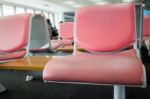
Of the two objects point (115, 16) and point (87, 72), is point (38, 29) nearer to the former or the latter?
point (115, 16)

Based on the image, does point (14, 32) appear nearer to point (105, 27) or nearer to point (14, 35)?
point (14, 35)

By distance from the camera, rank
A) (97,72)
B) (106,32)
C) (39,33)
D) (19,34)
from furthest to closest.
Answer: (39,33), (19,34), (106,32), (97,72)

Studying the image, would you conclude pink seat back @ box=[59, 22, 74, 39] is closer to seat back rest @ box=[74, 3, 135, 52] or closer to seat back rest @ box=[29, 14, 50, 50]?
seat back rest @ box=[29, 14, 50, 50]

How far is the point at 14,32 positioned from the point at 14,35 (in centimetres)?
3

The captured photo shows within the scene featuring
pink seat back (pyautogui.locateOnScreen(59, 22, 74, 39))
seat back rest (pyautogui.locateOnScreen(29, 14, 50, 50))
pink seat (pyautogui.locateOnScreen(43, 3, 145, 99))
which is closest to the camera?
pink seat (pyautogui.locateOnScreen(43, 3, 145, 99))

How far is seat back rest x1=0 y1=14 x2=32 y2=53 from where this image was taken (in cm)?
157

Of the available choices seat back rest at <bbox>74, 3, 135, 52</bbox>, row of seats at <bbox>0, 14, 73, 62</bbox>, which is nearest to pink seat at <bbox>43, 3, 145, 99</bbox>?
seat back rest at <bbox>74, 3, 135, 52</bbox>

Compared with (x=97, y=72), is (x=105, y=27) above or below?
above

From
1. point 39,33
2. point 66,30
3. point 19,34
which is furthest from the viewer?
point 66,30

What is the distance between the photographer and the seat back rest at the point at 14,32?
1565mm

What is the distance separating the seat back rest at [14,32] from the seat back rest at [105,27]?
423mm

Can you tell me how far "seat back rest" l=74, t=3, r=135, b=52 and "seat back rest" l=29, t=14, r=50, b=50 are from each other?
43 centimetres

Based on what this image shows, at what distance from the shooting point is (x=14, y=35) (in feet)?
5.34

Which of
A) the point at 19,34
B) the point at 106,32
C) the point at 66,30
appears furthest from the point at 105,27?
the point at 66,30
